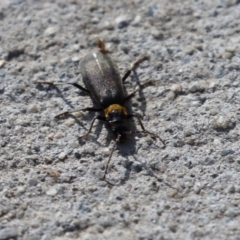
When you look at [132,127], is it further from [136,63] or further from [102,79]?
[136,63]

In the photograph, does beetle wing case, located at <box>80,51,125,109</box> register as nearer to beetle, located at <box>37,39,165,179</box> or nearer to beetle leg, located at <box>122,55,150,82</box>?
beetle, located at <box>37,39,165,179</box>

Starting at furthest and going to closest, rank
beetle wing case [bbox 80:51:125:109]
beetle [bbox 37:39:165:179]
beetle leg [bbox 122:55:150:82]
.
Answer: beetle leg [bbox 122:55:150:82] < beetle wing case [bbox 80:51:125:109] < beetle [bbox 37:39:165:179]

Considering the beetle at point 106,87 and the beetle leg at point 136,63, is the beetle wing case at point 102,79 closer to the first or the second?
the beetle at point 106,87

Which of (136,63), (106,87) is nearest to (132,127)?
(106,87)

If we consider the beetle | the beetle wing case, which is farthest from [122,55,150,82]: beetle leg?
the beetle wing case

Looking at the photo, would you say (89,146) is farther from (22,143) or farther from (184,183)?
(184,183)

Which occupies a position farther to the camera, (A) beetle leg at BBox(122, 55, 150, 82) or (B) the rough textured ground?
(A) beetle leg at BBox(122, 55, 150, 82)

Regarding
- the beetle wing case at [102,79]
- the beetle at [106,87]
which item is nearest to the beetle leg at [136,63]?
the beetle at [106,87]

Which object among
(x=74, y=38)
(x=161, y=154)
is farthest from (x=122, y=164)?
(x=74, y=38)
